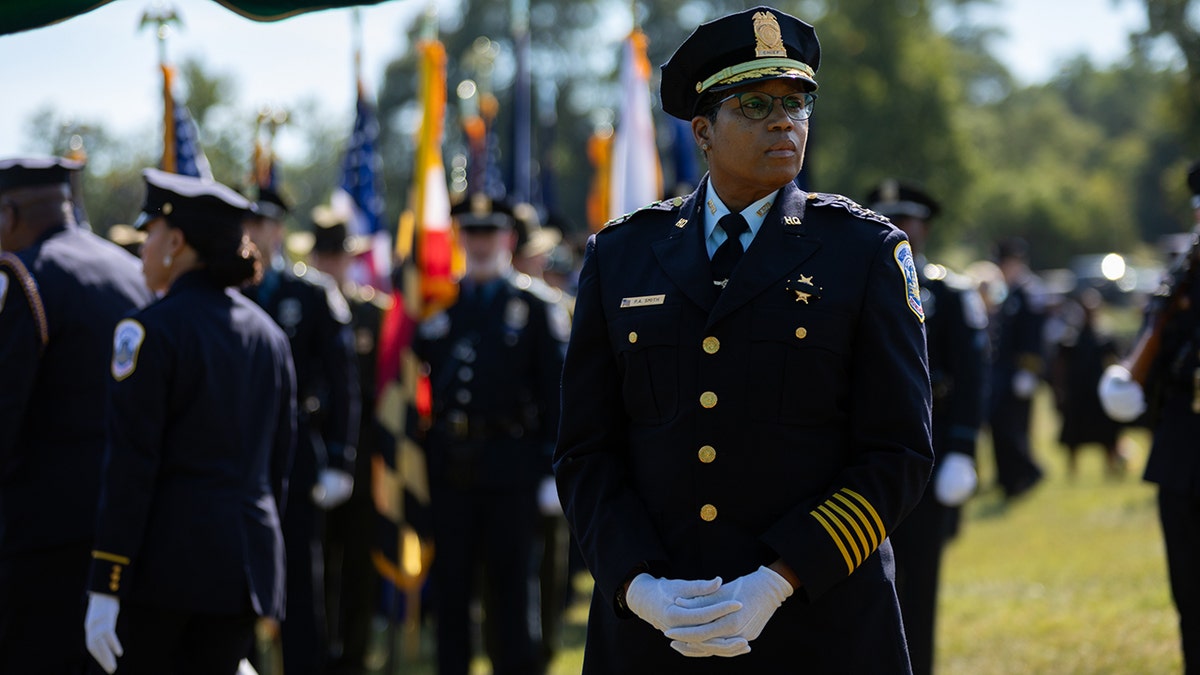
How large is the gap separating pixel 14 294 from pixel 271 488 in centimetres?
109

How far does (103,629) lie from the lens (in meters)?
4.32

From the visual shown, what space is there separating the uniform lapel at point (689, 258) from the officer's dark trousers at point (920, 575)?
3.34m

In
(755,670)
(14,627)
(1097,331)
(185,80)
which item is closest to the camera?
(755,670)

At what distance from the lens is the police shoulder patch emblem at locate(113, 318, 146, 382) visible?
4.41m

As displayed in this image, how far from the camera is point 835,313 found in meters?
3.18

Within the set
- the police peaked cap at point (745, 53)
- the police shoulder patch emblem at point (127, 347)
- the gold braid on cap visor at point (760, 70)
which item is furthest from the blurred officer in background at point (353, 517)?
the gold braid on cap visor at point (760, 70)

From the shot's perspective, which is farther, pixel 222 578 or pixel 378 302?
pixel 378 302

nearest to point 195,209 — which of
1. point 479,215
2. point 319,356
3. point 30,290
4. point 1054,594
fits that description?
point 30,290

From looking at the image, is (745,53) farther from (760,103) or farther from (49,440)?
(49,440)

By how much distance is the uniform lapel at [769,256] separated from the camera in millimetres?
3217

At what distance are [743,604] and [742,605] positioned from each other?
0.01 m

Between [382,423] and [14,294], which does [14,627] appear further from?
[382,423]

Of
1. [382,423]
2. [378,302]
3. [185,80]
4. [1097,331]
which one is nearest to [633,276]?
[382,423]

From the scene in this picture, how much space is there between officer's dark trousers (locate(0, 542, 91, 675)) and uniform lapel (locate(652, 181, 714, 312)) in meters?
2.73
